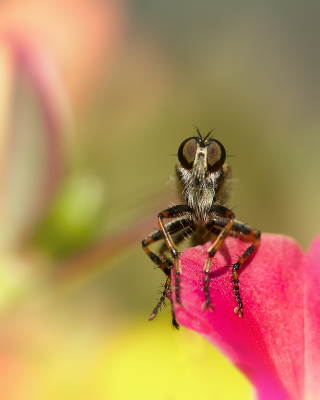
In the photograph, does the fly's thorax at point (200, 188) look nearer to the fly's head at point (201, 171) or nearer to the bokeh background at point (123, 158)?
the fly's head at point (201, 171)

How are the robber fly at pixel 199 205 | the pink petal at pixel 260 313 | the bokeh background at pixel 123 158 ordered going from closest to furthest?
the pink petal at pixel 260 313, the robber fly at pixel 199 205, the bokeh background at pixel 123 158

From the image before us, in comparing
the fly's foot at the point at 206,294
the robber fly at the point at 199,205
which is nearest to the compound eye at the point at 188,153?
the robber fly at the point at 199,205

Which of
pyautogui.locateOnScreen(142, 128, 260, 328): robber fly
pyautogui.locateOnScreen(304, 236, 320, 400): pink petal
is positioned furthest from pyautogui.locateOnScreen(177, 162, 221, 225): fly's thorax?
pyautogui.locateOnScreen(304, 236, 320, 400): pink petal

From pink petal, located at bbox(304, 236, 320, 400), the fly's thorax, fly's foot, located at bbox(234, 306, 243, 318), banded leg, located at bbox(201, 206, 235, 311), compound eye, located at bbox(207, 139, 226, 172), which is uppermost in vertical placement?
compound eye, located at bbox(207, 139, 226, 172)

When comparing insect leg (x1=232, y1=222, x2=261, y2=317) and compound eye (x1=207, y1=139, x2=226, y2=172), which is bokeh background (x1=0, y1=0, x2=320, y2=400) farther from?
compound eye (x1=207, y1=139, x2=226, y2=172)

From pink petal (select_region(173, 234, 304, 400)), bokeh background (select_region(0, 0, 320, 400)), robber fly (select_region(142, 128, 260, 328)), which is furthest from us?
bokeh background (select_region(0, 0, 320, 400))

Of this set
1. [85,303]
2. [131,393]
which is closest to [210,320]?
[131,393]

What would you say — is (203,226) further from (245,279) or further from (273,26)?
(273,26)
